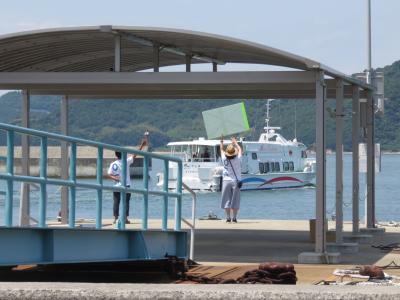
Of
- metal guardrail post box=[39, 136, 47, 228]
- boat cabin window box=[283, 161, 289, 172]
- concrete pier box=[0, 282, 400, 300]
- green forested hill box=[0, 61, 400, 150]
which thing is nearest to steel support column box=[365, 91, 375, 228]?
metal guardrail post box=[39, 136, 47, 228]

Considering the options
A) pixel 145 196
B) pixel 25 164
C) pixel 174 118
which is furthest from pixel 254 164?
pixel 174 118

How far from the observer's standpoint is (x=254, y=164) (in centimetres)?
6744

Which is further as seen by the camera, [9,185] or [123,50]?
[123,50]

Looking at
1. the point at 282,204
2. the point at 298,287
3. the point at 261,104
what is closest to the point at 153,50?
the point at 298,287

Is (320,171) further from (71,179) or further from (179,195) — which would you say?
(71,179)

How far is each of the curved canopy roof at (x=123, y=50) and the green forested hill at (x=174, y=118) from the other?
368ft

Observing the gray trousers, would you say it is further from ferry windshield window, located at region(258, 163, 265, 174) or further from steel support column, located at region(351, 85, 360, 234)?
ferry windshield window, located at region(258, 163, 265, 174)

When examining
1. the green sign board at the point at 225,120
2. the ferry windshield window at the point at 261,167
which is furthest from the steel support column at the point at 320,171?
the ferry windshield window at the point at 261,167

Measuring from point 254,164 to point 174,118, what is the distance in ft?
319

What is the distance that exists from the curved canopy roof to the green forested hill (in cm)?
11215

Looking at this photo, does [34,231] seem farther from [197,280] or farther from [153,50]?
[153,50]

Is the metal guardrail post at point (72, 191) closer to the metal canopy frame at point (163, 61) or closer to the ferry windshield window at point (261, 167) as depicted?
the metal canopy frame at point (163, 61)

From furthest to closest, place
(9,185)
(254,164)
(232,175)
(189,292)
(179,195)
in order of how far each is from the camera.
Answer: (254,164), (232,175), (179,195), (9,185), (189,292)

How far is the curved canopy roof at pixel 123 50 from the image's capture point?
612 inches
